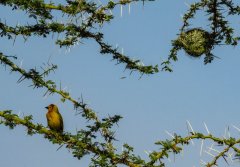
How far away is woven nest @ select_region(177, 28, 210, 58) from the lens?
522 cm

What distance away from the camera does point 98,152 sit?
4.21 meters

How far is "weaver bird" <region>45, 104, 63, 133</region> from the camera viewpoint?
7211 mm

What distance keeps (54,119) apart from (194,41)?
2.87 m

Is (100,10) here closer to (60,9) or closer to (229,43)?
(60,9)

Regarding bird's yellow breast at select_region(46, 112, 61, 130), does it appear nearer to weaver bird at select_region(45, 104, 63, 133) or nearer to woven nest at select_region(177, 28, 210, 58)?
weaver bird at select_region(45, 104, 63, 133)

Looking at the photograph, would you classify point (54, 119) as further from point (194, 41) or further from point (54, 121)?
point (194, 41)

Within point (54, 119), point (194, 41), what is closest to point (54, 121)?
point (54, 119)

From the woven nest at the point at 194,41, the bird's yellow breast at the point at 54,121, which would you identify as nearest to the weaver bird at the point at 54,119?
the bird's yellow breast at the point at 54,121

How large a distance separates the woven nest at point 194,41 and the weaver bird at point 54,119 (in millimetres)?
2698

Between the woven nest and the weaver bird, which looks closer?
the woven nest

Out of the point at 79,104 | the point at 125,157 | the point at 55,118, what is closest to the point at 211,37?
the point at 79,104

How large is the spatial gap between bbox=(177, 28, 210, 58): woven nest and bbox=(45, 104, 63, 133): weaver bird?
270 cm

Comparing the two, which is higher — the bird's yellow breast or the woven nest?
the woven nest

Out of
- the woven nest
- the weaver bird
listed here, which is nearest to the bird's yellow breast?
the weaver bird
